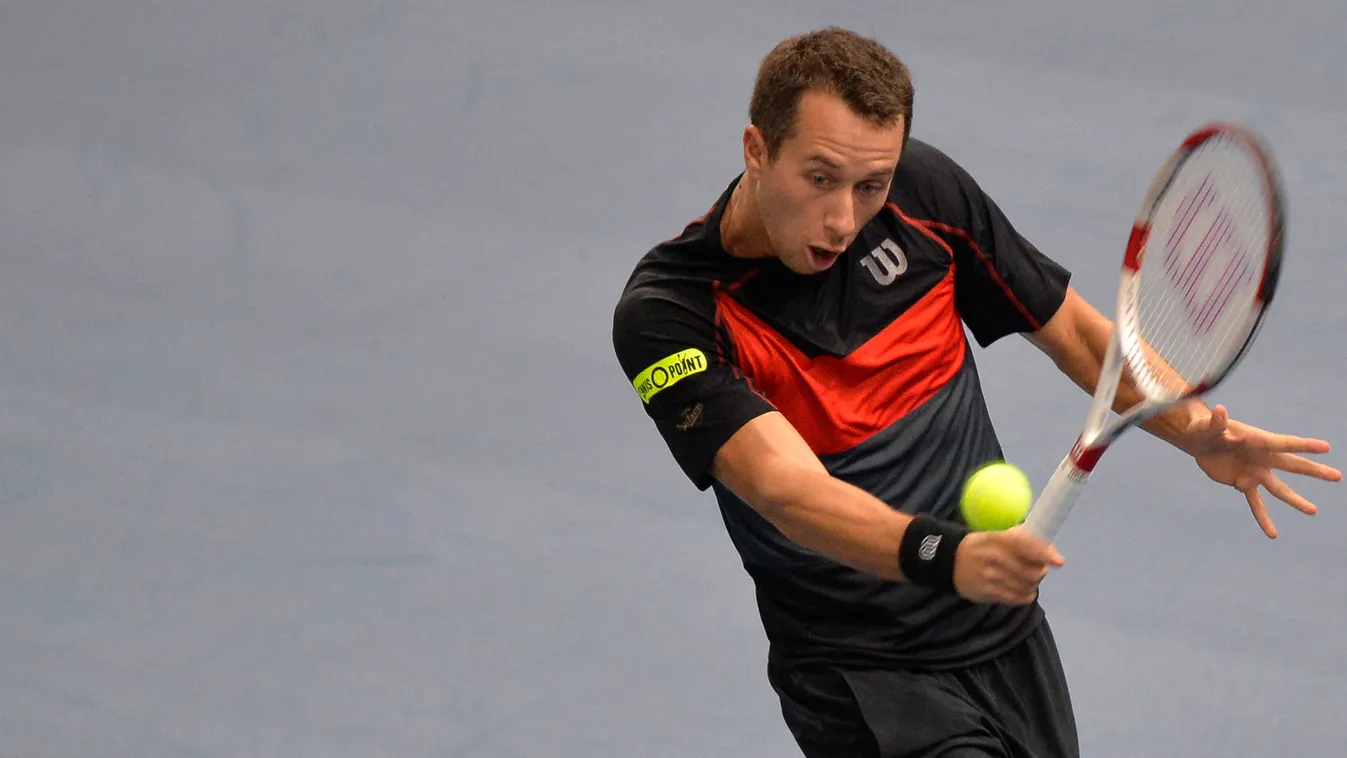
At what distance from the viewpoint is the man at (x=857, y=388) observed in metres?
3.15

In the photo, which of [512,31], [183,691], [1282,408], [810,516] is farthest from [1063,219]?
[810,516]

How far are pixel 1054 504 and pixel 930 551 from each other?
0.21 meters

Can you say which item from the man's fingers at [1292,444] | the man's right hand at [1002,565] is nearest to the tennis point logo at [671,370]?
the man's right hand at [1002,565]

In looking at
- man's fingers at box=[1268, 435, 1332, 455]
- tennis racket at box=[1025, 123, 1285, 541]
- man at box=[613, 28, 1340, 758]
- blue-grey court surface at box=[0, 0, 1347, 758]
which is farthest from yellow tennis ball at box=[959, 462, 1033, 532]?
blue-grey court surface at box=[0, 0, 1347, 758]

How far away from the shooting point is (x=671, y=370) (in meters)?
3.26

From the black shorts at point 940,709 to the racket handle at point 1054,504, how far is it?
1.81 ft

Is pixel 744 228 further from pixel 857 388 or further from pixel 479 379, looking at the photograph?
pixel 479 379

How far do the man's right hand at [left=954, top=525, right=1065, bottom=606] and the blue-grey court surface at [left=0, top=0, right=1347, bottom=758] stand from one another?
191 centimetres


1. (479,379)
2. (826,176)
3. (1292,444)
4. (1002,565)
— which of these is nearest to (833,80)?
(826,176)

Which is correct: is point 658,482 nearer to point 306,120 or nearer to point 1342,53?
point 306,120

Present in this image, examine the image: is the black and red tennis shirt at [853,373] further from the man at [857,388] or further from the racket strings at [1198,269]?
the racket strings at [1198,269]

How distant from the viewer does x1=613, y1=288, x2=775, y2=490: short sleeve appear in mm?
3215

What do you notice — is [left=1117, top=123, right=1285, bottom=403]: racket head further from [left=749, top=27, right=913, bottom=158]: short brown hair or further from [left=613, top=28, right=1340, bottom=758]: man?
[left=749, top=27, right=913, bottom=158]: short brown hair

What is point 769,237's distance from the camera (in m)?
3.26
